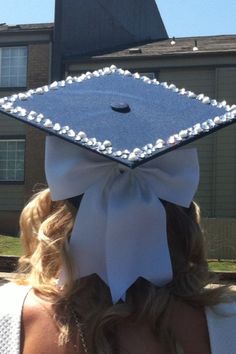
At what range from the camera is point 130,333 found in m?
1.61

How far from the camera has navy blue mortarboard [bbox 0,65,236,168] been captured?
161cm

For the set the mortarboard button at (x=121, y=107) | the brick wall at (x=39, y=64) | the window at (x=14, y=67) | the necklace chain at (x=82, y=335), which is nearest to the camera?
the necklace chain at (x=82, y=335)

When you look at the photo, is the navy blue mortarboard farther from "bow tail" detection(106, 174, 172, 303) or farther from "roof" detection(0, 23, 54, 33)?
"roof" detection(0, 23, 54, 33)

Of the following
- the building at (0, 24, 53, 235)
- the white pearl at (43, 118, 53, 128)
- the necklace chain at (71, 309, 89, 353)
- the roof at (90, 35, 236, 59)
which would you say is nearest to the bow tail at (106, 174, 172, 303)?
the necklace chain at (71, 309, 89, 353)

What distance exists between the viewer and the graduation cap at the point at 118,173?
163 centimetres

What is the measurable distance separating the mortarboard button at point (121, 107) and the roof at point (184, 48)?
63.8 ft

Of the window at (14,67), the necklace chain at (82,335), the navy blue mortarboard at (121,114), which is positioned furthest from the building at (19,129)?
the necklace chain at (82,335)

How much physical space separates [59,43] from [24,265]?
2091 centimetres

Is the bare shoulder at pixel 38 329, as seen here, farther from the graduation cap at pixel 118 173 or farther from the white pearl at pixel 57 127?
the white pearl at pixel 57 127

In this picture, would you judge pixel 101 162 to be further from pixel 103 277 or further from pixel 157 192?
pixel 103 277

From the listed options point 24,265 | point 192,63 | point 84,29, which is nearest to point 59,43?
point 84,29

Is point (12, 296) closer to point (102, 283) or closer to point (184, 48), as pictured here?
point (102, 283)

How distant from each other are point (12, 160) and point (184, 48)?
277 inches

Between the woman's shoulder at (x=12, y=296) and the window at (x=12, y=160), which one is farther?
the window at (x=12, y=160)
